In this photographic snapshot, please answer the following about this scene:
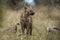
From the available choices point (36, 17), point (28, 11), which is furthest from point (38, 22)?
point (28, 11)

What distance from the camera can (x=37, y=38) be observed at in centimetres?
283

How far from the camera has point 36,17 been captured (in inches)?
115

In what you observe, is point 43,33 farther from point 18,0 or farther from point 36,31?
point 18,0

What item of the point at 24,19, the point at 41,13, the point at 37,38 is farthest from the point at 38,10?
the point at 37,38

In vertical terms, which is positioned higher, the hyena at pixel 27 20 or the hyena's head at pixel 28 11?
the hyena's head at pixel 28 11

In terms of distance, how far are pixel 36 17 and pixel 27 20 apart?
5.8 inches

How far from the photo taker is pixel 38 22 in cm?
291

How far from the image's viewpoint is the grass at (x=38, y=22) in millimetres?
2844

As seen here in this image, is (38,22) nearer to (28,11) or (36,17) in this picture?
(36,17)

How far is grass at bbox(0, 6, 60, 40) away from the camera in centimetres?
284

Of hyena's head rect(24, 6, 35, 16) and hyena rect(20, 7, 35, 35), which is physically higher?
hyena's head rect(24, 6, 35, 16)

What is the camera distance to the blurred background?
285 cm

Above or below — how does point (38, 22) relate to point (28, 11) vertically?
below

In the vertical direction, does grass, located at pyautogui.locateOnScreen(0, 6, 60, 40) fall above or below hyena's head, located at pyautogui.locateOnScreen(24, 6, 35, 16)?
below
